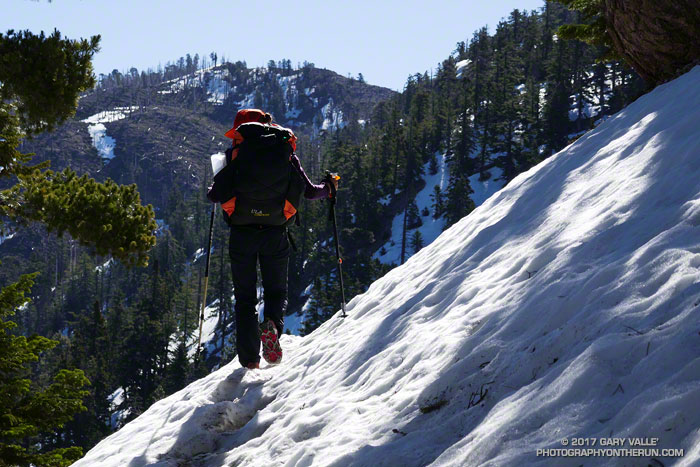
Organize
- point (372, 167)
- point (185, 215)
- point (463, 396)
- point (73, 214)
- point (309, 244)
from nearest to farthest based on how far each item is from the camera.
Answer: point (463, 396), point (73, 214), point (309, 244), point (372, 167), point (185, 215)

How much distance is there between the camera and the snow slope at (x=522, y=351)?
2713 mm

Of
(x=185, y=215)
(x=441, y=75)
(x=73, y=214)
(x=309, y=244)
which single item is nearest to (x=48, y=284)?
(x=185, y=215)

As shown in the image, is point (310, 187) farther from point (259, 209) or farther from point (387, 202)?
point (387, 202)

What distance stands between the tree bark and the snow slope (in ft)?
3.90

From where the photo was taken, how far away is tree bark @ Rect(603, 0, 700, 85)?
8.10 meters

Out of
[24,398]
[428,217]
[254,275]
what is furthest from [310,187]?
[428,217]

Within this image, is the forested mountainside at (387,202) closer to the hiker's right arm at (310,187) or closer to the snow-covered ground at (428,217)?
the snow-covered ground at (428,217)

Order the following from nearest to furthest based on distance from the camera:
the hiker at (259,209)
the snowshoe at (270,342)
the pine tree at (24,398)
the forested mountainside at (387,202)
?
1. the hiker at (259,209)
2. the snowshoe at (270,342)
3. the pine tree at (24,398)
4. the forested mountainside at (387,202)

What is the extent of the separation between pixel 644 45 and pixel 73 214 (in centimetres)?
957

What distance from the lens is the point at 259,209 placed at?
6195 mm

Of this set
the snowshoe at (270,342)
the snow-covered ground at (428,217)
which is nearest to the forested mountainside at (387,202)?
the snow-covered ground at (428,217)

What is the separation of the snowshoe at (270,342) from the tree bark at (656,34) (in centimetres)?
702

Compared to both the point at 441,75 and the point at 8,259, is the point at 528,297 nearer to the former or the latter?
the point at 441,75

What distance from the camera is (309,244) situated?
7875 centimetres
